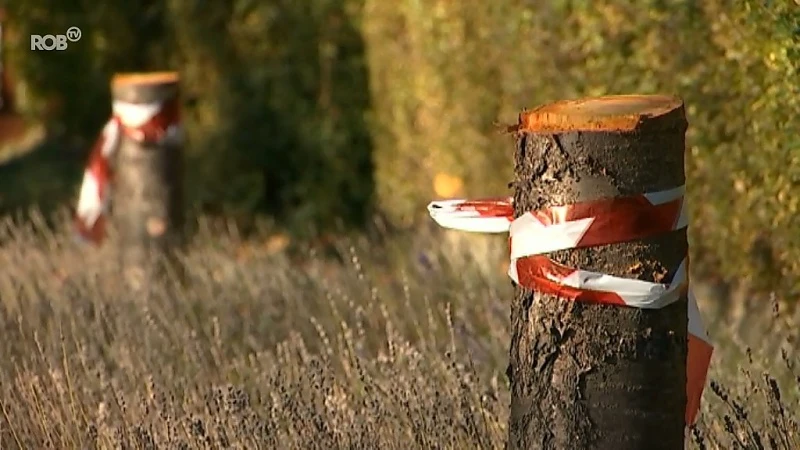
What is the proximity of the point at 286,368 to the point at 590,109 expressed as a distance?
5.67ft

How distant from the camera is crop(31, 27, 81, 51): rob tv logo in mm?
10117

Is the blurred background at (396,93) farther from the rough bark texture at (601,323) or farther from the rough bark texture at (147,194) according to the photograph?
the rough bark texture at (601,323)

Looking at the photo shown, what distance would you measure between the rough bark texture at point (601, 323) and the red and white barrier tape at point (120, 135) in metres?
3.79

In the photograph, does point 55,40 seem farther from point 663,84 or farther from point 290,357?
point 290,357

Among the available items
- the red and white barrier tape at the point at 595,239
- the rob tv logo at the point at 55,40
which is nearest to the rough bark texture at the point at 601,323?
the red and white barrier tape at the point at 595,239

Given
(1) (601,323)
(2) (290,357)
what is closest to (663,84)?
(2) (290,357)

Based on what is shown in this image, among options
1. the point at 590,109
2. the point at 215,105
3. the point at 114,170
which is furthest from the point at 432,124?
the point at 590,109

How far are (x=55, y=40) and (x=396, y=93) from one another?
12.1 ft

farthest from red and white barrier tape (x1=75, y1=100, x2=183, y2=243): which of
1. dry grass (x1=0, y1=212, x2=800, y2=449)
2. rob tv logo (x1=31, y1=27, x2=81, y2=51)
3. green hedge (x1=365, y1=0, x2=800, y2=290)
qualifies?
rob tv logo (x1=31, y1=27, x2=81, y2=51)

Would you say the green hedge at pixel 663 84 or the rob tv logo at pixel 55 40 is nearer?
the green hedge at pixel 663 84

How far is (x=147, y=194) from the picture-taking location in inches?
250

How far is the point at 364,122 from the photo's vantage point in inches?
331

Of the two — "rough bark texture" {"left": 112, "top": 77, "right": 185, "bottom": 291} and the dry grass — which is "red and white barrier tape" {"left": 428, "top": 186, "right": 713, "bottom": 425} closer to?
the dry grass

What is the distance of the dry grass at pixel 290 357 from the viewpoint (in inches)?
138
